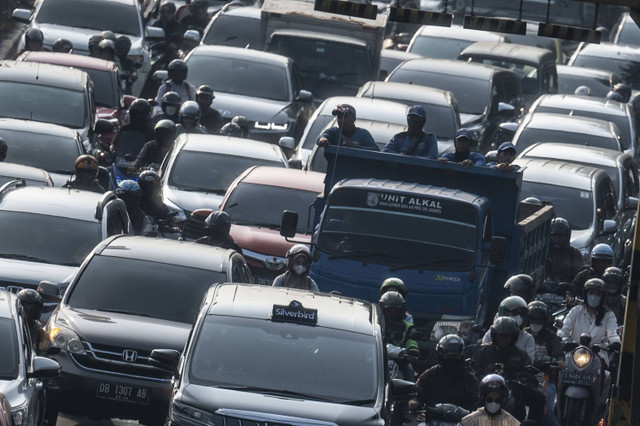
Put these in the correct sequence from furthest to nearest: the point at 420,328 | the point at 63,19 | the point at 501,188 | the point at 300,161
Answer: the point at 63,19 < the point at 300,161 < the point at 501,188 < the point at 420,328

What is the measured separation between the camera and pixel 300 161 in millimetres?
24688

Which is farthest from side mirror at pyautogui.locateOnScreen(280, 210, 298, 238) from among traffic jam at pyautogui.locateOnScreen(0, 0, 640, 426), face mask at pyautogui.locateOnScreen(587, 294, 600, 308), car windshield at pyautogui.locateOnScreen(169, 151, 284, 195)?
car windshield at pyautogui.locateOnScreen(169, 151, 284, 195)

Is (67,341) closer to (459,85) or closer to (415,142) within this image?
(415,142)

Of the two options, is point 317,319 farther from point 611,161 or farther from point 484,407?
point 611,161

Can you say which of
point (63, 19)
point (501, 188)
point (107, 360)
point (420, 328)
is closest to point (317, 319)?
point (107, 360)

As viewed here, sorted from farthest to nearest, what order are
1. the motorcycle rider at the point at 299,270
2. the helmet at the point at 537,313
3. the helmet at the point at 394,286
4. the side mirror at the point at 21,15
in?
the side mirror at the point at 21,15 → the motorcycle rider at the point at 299,270 → the helmet at the point at 537,313 → the helmet at the point at 394,286

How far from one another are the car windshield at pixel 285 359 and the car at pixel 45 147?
30.5ft

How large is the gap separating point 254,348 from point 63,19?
767 inches

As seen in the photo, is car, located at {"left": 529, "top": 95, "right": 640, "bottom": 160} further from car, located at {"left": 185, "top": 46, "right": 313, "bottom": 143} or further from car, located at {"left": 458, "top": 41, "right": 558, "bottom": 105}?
car, located at {"left": 185, "top": 46, "right": 313, "bottom": 143}

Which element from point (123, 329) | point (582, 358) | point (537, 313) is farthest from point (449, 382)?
point (123, 329)

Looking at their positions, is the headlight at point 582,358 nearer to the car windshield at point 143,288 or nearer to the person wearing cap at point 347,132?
the car windshield at point 143,288

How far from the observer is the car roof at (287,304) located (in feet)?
43.7

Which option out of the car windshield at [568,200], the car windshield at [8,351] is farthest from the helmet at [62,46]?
the car windshield at [8,351]

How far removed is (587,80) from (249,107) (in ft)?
38.0
